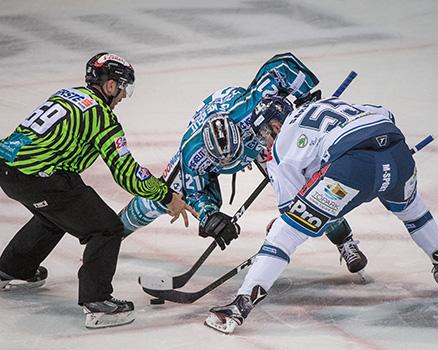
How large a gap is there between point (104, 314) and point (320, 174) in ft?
3.59

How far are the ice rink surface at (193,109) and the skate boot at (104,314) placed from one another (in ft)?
0.17

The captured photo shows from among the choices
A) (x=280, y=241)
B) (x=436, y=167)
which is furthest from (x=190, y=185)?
(x=436, y=167)

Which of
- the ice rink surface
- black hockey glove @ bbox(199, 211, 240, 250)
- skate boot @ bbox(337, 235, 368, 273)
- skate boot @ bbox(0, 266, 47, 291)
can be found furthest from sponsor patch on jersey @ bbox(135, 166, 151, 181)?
skate boot @ bbox(337, 235, 368, 273)

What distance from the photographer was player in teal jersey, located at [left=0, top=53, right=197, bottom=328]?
5.14 metres

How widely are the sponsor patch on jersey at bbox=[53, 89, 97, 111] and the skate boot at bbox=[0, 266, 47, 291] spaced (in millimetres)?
931

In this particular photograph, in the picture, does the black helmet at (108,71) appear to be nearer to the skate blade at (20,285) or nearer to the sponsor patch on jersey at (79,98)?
the sponsor patch on jersey at (79,98)

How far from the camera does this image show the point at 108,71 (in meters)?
5.31

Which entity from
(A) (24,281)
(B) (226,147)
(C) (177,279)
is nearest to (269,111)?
(B) (226,147)

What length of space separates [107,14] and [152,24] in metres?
0.45

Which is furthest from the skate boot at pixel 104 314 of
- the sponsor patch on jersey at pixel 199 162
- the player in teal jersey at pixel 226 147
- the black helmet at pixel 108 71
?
the black helmet at pixel 108 71

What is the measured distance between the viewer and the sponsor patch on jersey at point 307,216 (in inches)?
195

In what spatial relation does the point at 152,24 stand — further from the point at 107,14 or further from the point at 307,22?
the point at 307,22

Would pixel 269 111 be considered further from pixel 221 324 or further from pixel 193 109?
pixel 193 109

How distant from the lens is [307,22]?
9711 mm
